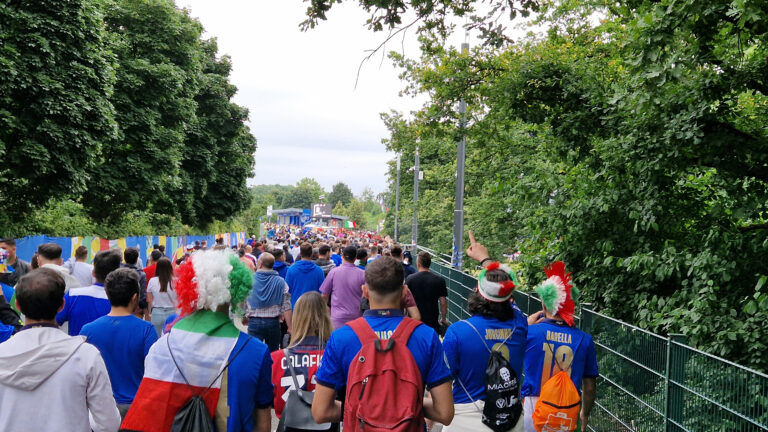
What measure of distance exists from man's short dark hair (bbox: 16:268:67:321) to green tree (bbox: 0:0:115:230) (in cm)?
1387

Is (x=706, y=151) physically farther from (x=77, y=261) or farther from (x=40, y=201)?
(x=40, y=201)

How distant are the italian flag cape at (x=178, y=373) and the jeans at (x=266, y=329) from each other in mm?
4941

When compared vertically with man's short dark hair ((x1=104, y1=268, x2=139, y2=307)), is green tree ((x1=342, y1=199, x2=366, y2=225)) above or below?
below

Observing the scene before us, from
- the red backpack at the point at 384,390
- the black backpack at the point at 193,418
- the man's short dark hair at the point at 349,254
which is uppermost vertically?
the man's short dark hair at the point at 349,254

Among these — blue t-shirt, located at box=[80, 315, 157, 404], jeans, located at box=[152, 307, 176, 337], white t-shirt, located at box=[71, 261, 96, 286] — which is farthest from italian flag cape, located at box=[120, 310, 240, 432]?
white t-shirt, located at box=[71, 261, 96, 286]

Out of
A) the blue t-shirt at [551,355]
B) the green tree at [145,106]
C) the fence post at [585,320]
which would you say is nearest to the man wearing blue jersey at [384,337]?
the blue t-shirt at [551,355]

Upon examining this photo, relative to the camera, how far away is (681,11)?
5.87m

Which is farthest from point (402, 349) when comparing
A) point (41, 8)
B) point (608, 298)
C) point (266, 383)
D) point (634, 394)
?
point (41, 8)

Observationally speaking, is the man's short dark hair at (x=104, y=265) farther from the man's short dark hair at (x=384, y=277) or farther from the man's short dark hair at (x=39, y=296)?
the man's short dark hair at (x=384, y=277)

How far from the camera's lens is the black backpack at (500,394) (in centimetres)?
430

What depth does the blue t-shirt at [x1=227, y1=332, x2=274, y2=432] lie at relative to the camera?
3451mm

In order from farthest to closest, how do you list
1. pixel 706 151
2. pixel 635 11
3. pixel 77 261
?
pixel 77 261
pixel 635 11
pixel 706 151

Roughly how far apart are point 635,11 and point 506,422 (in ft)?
16.4

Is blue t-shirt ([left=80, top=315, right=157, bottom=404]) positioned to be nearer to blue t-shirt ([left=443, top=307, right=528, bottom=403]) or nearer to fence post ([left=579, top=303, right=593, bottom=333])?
blue t-shirt ([left=443, top=307, right=528, bottom=403])
